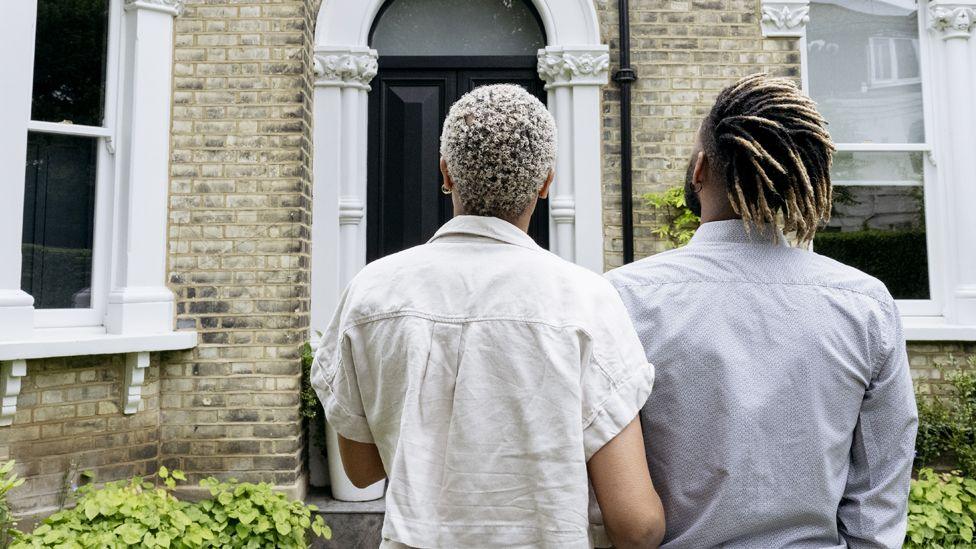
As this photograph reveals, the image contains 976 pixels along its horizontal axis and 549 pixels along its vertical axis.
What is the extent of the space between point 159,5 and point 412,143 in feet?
5.48

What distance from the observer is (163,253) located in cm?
382

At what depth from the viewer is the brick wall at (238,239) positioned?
3.81m

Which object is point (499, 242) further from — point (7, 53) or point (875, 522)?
point (7, 53)

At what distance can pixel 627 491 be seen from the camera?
46.6 inches

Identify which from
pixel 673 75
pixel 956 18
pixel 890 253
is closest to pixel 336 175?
pixel 673 75

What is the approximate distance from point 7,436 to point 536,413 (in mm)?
3171

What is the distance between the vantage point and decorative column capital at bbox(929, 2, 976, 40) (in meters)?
4.32

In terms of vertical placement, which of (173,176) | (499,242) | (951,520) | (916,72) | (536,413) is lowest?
(951,520)

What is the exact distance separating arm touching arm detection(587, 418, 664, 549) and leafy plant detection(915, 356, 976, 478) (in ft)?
11.6

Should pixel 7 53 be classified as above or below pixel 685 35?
below

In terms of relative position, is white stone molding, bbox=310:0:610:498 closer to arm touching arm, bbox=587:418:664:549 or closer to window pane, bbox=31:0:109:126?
window pane, bbox=31:0:109:126

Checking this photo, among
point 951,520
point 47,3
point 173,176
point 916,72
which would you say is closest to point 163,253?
point 173,176

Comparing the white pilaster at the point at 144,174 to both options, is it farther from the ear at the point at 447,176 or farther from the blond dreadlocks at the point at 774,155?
the blond dreadlocks at the point at 774,155

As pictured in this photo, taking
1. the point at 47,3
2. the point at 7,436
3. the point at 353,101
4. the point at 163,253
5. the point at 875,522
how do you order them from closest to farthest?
the point at 875,522, the point at 7,436, the point at 47,3, the point at 163,253, the point at 353,101
